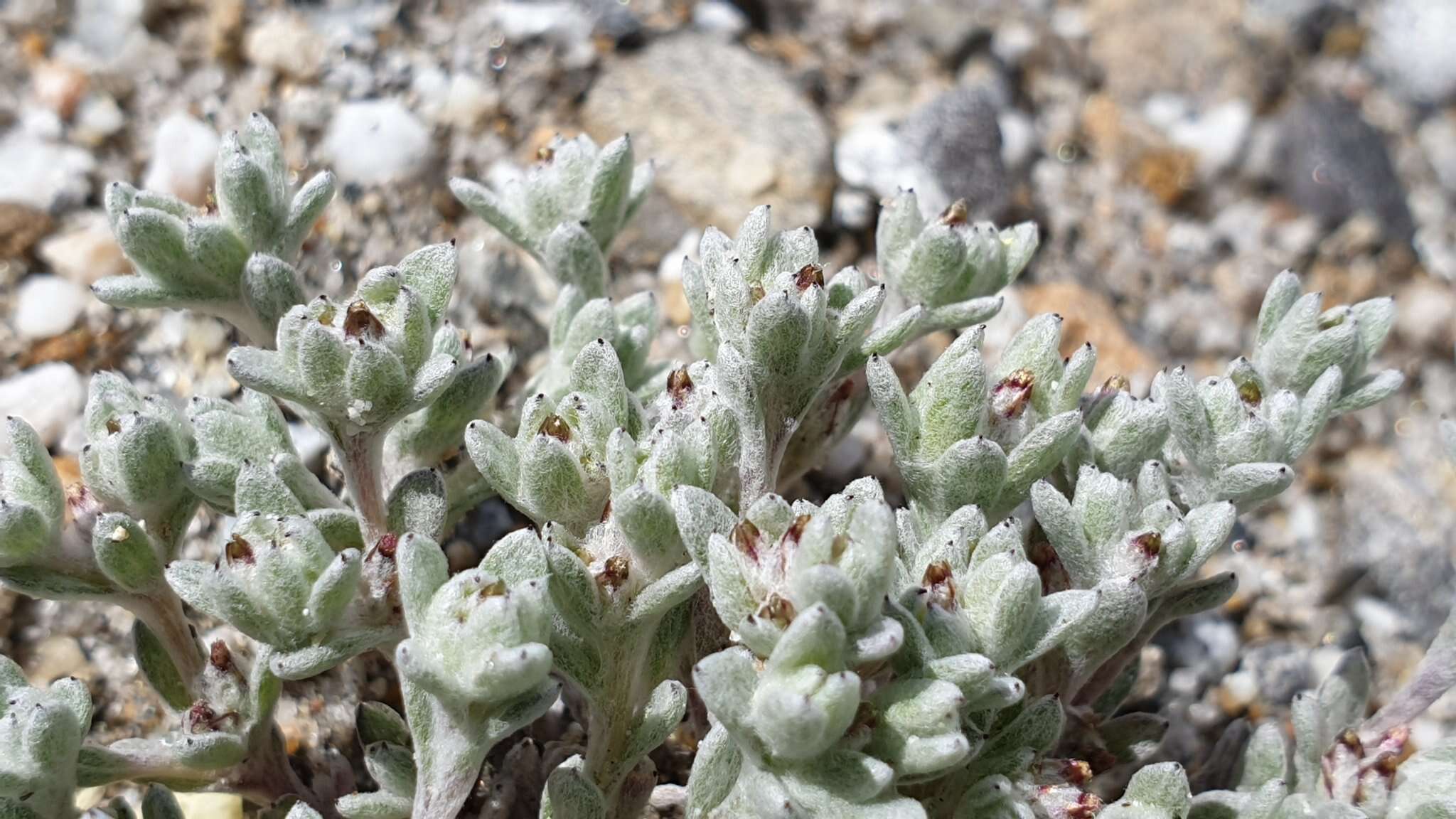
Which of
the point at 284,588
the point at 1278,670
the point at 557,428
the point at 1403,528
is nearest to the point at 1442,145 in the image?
→ the point at 1403,528

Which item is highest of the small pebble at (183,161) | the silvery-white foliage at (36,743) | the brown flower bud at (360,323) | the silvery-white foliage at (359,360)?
the brown flower bud at (360,323)

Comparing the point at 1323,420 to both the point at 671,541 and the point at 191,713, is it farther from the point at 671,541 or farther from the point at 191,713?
the point at 191,713

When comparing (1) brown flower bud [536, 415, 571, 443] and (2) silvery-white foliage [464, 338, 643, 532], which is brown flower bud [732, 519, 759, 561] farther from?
(1) brown flower bud [536, 415, 571, 443]

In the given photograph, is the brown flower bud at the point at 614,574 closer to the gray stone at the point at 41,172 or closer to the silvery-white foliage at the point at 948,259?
the silvery-white foliage at the point at 948,259

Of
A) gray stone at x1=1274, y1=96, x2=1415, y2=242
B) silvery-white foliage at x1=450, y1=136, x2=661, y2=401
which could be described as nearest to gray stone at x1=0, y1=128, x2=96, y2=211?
silvery-white foliage at x1=450, y1=136, x2=661, y2=401

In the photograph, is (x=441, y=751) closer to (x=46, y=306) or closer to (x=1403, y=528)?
(x=46, y=306)

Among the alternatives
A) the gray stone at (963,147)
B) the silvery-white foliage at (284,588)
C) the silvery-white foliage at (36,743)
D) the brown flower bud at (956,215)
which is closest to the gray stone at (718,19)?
the gray stone at (963,147)
